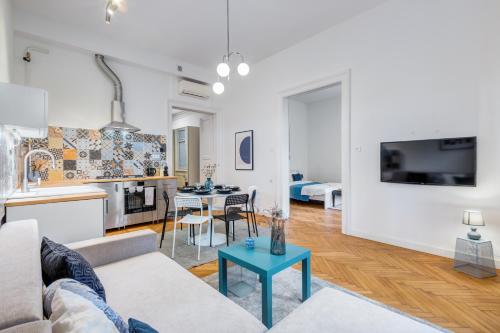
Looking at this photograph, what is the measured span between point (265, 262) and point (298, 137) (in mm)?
6722

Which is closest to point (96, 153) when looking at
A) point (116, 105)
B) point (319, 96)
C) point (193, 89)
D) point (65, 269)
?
point (116, 105)

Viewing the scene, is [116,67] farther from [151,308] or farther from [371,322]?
[371,322]

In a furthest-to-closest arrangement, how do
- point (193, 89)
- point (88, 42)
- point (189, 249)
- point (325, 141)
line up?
point (325, 141)
point (193, 89)
point (88, 42)
point (189, 249)

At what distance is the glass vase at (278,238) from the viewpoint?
6.17 feet

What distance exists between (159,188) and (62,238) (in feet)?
8.52

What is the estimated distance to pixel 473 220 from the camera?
8.18ft

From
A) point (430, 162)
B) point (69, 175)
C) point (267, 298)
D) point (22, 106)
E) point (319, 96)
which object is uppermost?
point (319, 96)

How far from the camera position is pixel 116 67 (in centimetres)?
475

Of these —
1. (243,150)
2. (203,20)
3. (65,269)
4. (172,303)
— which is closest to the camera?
(65,269)

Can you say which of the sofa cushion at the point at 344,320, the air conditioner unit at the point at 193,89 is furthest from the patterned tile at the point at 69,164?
the sofa cushion at the point at 344,320

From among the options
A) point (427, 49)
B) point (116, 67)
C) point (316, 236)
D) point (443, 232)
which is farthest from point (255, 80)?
point (443, 232)

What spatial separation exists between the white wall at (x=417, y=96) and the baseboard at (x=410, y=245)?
1 centimetres

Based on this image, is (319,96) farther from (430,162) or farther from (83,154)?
(83,154)

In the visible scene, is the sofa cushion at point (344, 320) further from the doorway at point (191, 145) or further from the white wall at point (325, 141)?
the white wall at point (325, 141)
